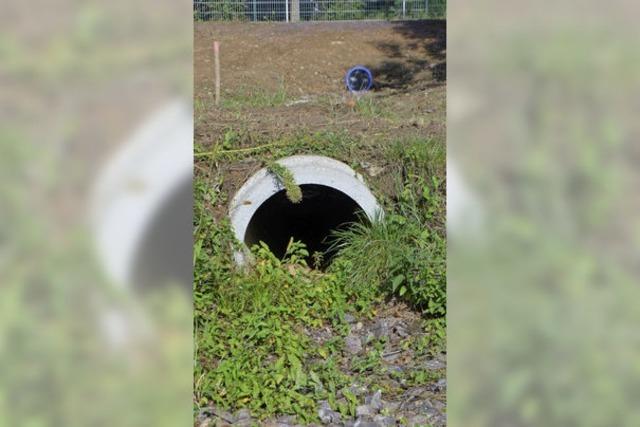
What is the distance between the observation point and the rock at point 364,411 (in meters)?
3.22

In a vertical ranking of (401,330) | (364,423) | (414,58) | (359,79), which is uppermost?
(414,58)

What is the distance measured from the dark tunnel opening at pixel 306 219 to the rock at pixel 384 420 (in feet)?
6.01

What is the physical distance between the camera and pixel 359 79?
34.5ft

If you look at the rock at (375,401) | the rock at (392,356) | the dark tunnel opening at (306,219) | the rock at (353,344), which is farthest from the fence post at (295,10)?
the rock at (375,401)

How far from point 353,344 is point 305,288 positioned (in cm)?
52

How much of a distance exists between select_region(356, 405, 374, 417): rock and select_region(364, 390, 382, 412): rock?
2 cm

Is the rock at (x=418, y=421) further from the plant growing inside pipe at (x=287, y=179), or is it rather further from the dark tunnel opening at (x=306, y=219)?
the dark tunnel opening at (x=306, y=219)

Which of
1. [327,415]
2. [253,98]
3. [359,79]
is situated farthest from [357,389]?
[359,79]
